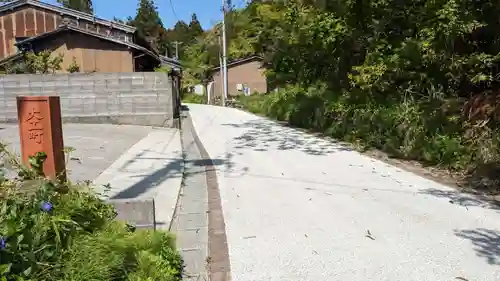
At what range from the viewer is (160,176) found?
7461mm

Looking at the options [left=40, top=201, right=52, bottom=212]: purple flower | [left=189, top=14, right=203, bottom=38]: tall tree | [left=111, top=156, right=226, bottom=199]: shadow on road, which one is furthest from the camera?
[left=189, top=14, right=203, bottom=38]: tall tree

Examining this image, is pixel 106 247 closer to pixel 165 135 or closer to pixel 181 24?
pixel 165 135

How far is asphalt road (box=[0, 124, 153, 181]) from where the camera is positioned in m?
7.68

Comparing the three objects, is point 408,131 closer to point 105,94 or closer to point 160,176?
point 160,176

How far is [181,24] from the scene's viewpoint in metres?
84.6

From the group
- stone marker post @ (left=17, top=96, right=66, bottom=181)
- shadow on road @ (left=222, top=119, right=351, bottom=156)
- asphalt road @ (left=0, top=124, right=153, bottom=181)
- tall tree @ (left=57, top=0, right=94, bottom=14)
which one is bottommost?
shadow on road @ (left=222, top=119, right=351, bottom=156)

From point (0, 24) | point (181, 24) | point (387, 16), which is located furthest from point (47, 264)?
point (181, 24)

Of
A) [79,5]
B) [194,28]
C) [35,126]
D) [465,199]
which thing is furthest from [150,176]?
[194,28]

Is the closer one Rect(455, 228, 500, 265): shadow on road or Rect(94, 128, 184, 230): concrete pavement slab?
Rect(455, 228, 500, 265): shadow on road

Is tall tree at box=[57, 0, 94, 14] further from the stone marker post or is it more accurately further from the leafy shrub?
the stone marker post

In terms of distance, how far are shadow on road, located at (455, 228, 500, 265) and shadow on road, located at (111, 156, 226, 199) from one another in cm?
401

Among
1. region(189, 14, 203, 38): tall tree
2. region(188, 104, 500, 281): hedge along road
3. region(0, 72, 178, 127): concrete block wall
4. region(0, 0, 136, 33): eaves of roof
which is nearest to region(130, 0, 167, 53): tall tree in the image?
region(189, 14, 203, 38): tall tree

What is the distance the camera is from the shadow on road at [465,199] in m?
5.62

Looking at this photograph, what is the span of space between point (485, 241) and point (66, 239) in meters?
3.84
